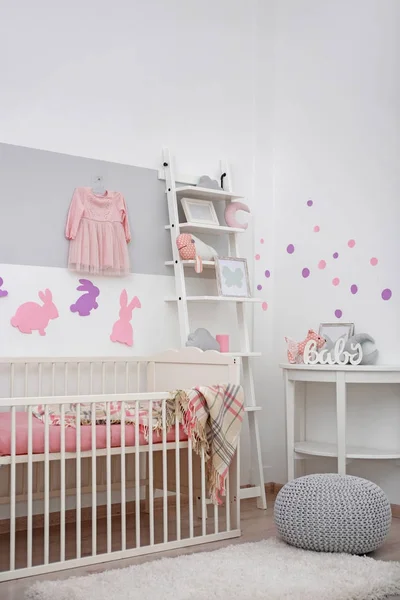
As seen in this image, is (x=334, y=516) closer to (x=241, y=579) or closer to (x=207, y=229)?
(x=241, y=579)

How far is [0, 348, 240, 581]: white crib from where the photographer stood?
8.08ft

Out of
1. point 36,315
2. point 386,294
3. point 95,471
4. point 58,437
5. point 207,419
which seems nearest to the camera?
point 58,437

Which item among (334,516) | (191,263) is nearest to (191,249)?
(191,263)

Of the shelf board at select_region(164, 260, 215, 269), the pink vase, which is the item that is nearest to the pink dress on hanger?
the shelf board at select_region(164, 260, 215, 269)

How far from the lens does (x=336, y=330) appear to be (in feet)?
11.5

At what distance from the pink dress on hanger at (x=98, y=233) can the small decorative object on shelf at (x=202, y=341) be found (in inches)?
16.0

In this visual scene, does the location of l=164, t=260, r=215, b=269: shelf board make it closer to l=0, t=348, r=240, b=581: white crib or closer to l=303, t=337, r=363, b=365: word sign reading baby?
l=0, t=348, r=240, b=581: white crib

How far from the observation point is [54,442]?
251 cm

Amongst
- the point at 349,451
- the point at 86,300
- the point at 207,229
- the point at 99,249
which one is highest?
the point at 207,229

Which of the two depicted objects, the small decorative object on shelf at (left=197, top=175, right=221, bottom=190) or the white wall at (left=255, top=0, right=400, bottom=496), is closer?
the white wall at (left=255, top=0, right=400, bottom=496)

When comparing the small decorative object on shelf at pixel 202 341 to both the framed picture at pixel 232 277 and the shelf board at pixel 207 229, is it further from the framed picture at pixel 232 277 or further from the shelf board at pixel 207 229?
the shelf board at pixel 207 229

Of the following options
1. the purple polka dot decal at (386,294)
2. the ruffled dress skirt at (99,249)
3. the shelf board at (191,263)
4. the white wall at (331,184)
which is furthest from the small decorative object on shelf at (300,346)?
the ruffled dress skirt at (99,249)

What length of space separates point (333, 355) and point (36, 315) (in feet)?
4.20

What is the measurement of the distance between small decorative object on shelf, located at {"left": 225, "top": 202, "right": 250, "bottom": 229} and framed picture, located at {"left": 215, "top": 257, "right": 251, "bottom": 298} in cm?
18
